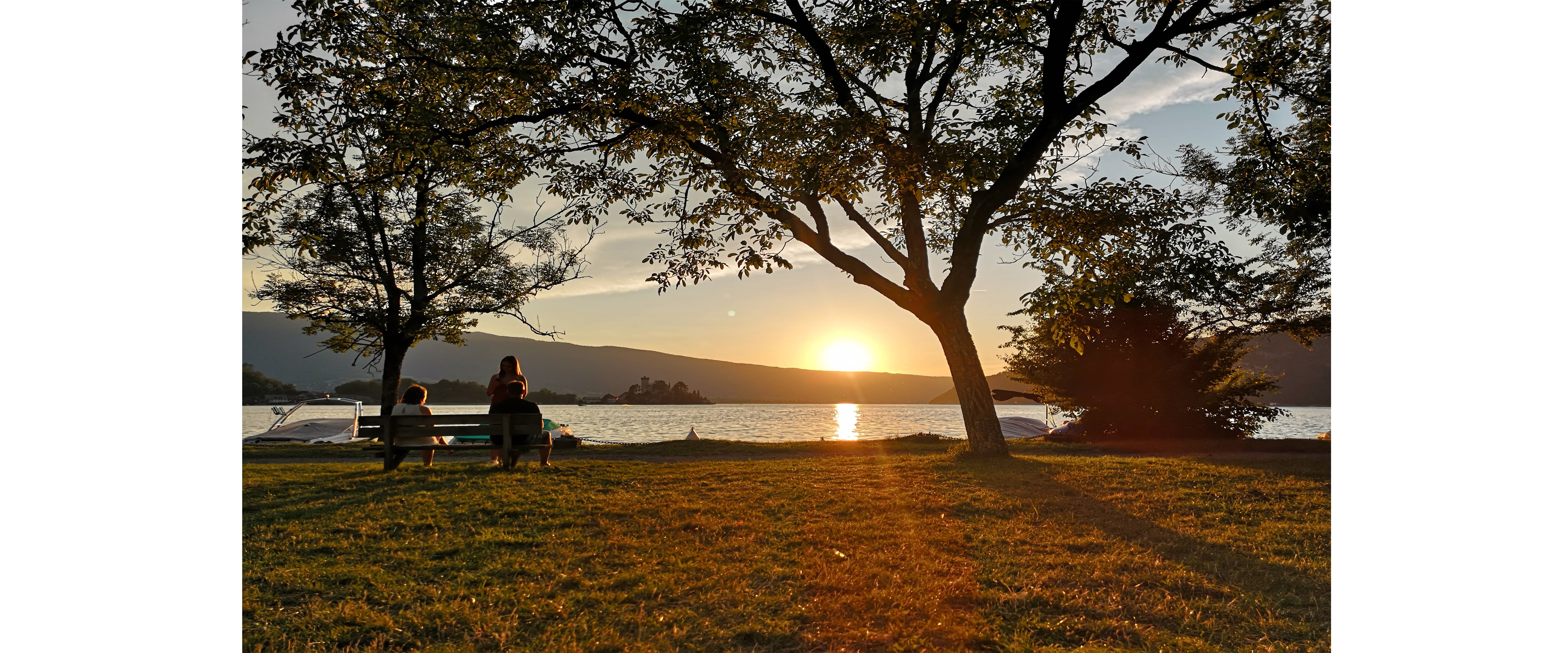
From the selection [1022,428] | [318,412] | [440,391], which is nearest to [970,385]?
[1022,428]

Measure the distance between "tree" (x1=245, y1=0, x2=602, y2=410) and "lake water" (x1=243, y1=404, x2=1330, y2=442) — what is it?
2945 mm

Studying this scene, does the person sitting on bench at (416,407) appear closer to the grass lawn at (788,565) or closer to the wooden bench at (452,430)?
the wooden bench at (452,430)

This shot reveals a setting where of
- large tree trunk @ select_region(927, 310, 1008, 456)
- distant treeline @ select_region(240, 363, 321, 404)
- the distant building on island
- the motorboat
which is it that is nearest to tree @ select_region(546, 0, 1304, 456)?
large tree trunk @ select_region(927, 310, 1008, 456)

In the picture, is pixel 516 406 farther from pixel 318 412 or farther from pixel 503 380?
pixel 318 412

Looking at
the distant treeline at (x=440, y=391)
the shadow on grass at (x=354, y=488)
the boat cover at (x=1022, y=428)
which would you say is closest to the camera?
the shadow on grass at (x=354, y=488)

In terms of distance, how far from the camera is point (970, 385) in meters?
11.5

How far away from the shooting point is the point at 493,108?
34.7 feet

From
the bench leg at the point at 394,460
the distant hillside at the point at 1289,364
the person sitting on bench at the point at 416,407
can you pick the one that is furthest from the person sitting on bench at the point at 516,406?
the distant hillside at the point at 1289,364

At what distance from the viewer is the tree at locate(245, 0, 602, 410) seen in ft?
27.3

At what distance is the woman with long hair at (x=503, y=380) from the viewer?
10445 mm

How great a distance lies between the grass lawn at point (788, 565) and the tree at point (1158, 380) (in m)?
10.6

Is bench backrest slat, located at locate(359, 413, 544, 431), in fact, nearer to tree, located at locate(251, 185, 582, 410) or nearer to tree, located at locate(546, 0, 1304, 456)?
tree, located at locate(546, 0, 1304, 456)
